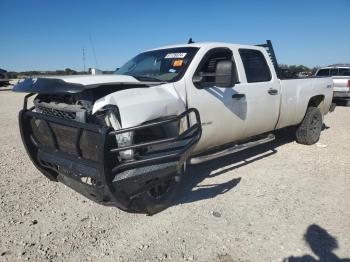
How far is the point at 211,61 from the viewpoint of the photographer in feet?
14.8

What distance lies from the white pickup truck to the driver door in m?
0.01

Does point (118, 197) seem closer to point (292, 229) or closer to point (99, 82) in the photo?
point (99, 82)

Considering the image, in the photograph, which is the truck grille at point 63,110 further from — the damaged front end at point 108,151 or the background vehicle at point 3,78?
the background vehicle at point 3,78

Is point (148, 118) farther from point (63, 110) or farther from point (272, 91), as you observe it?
point (272, 91)

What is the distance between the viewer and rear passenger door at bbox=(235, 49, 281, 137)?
15.9 ft

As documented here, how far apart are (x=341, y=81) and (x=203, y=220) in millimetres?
12532

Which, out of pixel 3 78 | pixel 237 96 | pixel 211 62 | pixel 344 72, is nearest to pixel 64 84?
pixel 211 62

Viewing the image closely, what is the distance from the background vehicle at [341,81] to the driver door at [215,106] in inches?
427

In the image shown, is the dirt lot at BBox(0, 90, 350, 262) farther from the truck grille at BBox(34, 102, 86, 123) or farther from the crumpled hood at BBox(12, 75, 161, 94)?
the crumpled hood at BBox(12, 75, 161, 94)

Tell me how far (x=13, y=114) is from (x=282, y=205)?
425 inches

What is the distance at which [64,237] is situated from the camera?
10.9 feet

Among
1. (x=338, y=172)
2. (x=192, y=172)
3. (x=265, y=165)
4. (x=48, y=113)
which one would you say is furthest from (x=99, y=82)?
(x=338, y=172)

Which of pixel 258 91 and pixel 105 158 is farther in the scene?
pixel 258 91

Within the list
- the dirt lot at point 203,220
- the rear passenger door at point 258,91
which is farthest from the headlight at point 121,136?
Answer: the rear passenger door at point 258,91
